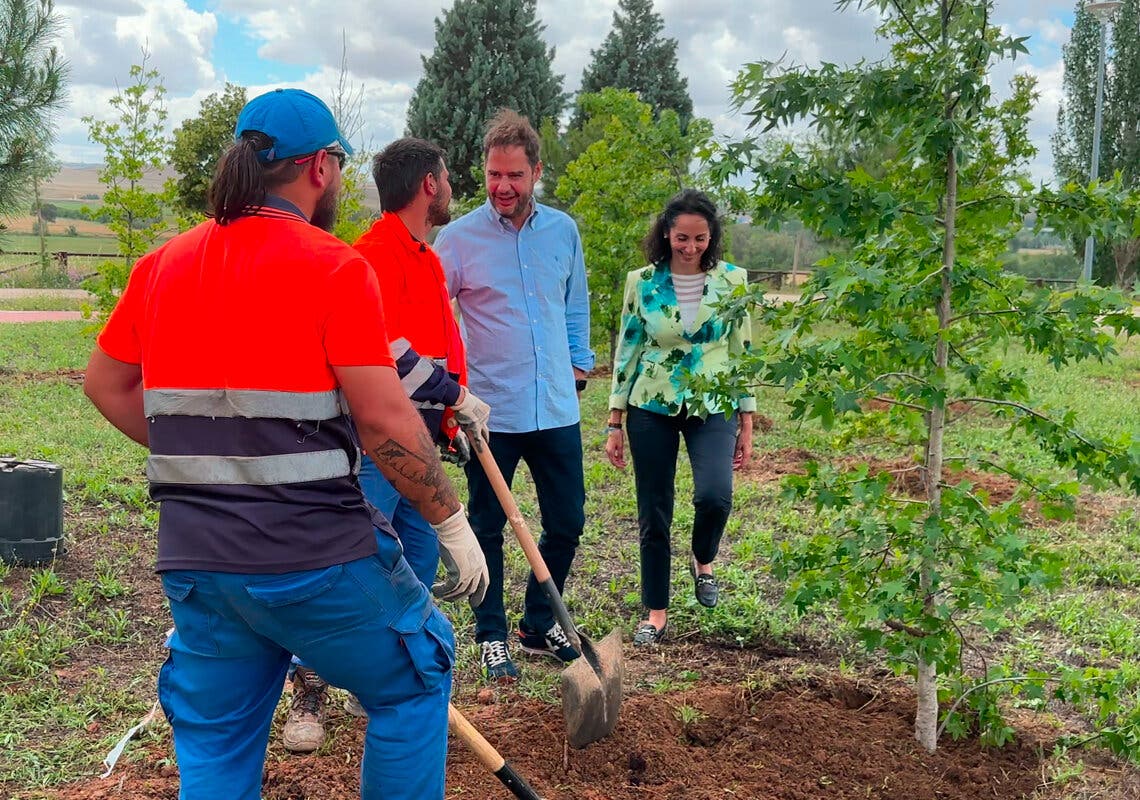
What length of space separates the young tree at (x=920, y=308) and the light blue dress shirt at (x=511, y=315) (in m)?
1.13

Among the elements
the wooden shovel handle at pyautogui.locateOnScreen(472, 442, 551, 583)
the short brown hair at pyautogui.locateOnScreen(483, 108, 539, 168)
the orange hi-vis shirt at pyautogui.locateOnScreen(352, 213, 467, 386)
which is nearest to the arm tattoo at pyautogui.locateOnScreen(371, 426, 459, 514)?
the wooden shovel handle at pyautogui.locateOnScreen(472, 442, 551, 583)

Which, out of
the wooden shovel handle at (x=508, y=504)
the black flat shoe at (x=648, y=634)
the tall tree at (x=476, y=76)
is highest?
the tall tree at (x=476, y=76)

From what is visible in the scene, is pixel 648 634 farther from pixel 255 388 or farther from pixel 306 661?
pixel 255 388

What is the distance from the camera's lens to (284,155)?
6.75 feet

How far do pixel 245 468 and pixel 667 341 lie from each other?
8.44 feet

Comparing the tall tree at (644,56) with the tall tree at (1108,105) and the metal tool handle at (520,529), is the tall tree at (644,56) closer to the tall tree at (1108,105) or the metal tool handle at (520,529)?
the tall tree at (1108,105)

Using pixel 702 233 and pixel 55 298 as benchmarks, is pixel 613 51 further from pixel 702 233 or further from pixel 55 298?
pixel 702 233

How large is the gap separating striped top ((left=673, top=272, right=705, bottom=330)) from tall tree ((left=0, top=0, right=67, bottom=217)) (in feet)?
24.6

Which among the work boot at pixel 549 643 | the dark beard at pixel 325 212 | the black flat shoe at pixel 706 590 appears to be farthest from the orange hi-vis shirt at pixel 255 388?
the black flat shoe at pixel 706 590

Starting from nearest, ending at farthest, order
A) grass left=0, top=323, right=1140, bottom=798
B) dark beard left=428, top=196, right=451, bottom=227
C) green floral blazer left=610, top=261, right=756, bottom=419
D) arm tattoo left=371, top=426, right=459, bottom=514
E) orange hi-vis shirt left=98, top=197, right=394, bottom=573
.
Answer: orange hi-vis shirt left=98, top=197, right=394, bottom=573, arm tattoo left=371, top=426, right=459, bottom=514, dark beard left=428, top=196, right=451, bottom=227, grass left=0, top=323, right=1140, bottom=798, green floral blazer left=610, top=261, right=756, bottom=419

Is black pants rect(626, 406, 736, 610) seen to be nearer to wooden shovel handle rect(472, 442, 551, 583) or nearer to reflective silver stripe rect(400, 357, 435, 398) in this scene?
wooden shovel handle rect(472, 442, 551, 583)

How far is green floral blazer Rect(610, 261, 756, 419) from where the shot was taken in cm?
417

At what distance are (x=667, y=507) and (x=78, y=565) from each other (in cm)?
287

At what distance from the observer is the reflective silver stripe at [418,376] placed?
3158 mm
